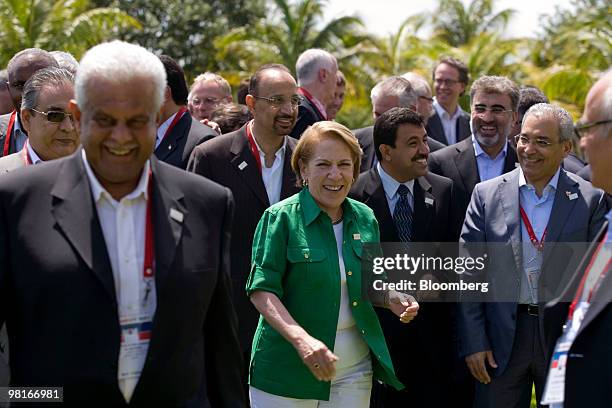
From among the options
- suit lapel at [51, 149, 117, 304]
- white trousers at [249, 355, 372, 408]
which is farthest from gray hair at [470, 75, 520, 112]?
suit lapel at [51, 149, 117, 304]

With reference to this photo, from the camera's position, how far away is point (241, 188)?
664cm

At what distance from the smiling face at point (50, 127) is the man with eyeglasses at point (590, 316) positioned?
2.83 metres

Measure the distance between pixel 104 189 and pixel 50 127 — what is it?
2.15 meters

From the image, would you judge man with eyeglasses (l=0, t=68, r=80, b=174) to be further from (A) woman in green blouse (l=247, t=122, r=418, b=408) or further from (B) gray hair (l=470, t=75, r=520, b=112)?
(B) gray hair (l=470, t=75, r=520, b=112)

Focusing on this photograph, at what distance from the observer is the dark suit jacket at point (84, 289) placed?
3.01 m

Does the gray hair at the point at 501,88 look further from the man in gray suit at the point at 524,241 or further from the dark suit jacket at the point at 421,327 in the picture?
the dark suit jacket at the point at 421,327

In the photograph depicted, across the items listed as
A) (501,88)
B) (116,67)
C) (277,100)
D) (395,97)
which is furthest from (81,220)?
(395,97)

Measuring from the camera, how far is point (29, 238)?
3.04 m

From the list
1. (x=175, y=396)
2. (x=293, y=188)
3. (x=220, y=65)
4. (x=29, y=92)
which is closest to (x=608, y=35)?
(x=220, y=65)

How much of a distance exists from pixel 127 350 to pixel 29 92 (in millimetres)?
2585

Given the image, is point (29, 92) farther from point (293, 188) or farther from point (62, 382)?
point (62, 382)

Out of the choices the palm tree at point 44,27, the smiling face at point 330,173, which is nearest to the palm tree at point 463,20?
the palm tree at point 44,27

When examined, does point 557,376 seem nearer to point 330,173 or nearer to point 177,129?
point 330,173

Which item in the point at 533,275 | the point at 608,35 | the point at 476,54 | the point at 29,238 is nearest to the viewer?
the point at 29,238
